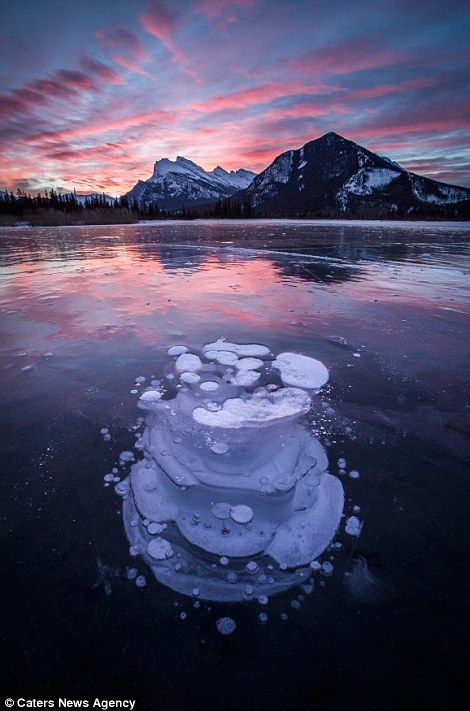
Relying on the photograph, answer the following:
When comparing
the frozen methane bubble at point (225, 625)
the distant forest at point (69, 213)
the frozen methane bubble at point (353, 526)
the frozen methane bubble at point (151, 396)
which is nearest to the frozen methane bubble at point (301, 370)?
the frozen methane bubble at point (151, 396)

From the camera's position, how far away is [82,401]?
2854mm

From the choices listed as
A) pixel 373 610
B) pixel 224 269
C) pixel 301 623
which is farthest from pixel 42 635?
pixel 224 269

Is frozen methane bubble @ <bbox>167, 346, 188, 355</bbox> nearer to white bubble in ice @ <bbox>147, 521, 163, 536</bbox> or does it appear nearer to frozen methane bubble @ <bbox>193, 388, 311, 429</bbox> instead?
frozen methane bubble @ <bbox>193, 388, 311, 429</bbox>

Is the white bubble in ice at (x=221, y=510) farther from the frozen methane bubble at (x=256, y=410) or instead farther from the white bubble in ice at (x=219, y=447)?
the frozen methane bubble at (x=256, y=410)

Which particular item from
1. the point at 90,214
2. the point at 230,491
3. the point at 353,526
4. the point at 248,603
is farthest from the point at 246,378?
the point at 90,214

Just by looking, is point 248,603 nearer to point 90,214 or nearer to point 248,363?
point 248,363

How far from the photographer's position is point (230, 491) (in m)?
1.96

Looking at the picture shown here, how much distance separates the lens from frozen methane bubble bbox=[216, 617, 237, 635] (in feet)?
4.21

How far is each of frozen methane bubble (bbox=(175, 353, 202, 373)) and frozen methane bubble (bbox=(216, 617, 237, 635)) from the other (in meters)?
2.30

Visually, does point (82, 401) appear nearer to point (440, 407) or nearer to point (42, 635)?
point (42, 635)

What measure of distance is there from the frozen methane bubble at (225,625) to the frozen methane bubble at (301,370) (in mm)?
2030

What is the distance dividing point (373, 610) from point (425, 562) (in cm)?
38

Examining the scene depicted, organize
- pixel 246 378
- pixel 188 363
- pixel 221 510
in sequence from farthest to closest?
pixel 188 363, pixel 246 378, pixel 221 510

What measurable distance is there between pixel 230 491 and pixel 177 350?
2240mm
